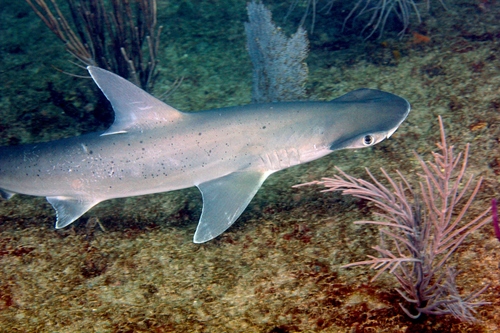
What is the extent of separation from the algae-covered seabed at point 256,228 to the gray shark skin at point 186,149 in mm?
414

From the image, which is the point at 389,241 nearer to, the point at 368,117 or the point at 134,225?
the point at 368,117

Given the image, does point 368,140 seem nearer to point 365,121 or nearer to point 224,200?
point 365,121

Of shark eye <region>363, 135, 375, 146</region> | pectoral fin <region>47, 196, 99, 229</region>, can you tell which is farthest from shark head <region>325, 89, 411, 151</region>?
pectoral fin <region>47, 196, 99, 229</region>

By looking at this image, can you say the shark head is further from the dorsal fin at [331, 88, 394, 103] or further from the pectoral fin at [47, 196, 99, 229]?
the pectoral fin at [47, 196, 99, 229]

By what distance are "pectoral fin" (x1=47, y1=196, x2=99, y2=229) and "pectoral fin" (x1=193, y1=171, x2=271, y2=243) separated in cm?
115

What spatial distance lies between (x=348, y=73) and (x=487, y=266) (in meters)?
3.48

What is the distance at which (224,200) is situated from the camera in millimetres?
3357

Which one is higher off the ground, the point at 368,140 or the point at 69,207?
the point at 368,140

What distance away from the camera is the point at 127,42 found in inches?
220

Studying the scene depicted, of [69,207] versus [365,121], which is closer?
[365,121]

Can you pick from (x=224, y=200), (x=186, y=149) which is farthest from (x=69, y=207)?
(x=224, y=200)

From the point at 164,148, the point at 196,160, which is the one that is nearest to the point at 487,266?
the point at 196,160

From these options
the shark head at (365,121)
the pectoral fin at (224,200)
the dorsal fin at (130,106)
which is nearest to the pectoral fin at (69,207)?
the dorsal fin at (130,106)

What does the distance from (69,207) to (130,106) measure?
122 cm
